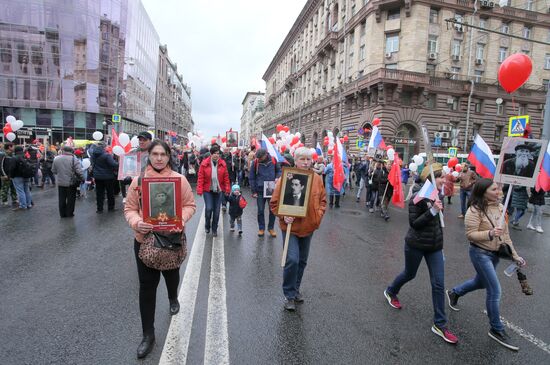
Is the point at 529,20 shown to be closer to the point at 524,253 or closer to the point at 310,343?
the point at 524,253

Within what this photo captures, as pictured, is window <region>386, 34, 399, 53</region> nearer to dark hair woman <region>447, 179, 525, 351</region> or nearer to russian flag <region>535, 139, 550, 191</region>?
russian flag <region>535, 139, 550, 191</region>

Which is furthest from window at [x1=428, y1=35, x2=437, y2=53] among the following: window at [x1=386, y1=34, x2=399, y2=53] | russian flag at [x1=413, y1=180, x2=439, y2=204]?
russian flag at [x1=413, y1=180, x2=439, y2=204]

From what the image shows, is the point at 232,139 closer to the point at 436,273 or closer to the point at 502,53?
the point at 436,273

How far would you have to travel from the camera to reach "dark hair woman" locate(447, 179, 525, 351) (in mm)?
3191

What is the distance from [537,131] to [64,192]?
42817 millimetres

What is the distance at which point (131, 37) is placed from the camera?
44.1 meters

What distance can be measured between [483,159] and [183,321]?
20.8 feet

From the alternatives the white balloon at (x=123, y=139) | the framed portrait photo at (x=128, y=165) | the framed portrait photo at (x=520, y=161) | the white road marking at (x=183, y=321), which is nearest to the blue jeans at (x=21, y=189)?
the white balloon at (x=123, y=139)

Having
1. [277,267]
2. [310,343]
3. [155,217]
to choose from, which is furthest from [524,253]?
[155,217]

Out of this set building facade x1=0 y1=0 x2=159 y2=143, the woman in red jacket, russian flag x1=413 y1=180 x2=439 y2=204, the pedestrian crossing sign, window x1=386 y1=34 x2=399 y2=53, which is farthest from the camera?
building facade x1=0 y1=0 x2=159 y2=143

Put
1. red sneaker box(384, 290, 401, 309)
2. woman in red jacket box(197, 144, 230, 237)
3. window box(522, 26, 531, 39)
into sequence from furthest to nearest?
window box(522, 26, 531, 39), woman in red jacket box(197, 144, 230, 237), red sneaker box(384, 290, 401, 309)

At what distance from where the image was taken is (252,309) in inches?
142

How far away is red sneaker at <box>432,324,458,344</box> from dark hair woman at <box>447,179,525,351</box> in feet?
1.54

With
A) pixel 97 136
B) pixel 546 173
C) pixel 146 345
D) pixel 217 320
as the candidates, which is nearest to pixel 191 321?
pixel 217 320
